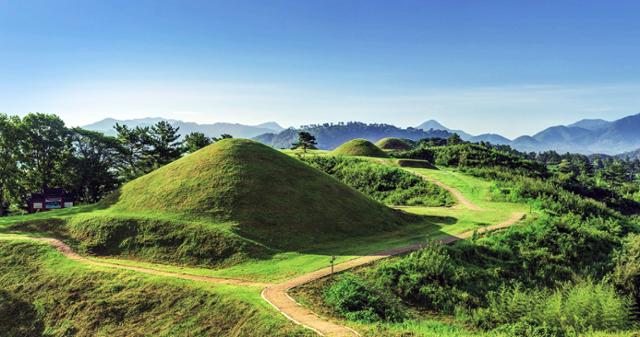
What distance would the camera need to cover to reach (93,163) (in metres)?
56.6

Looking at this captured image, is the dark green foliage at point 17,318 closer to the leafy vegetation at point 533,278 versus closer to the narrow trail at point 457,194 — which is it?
the leafy vegetation at point 533,278

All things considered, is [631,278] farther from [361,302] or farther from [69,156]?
[69,156]

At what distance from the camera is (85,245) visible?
2584 centimetres

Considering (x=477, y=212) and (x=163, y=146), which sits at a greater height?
(x=163, y=146)

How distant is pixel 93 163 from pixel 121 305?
4737cm

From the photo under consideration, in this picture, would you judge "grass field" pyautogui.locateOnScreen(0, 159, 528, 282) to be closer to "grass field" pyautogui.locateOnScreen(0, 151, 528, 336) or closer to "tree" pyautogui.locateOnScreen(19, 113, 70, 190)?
"grass field" pyautogui.locateOnScreen(0, 151, 528, 336)

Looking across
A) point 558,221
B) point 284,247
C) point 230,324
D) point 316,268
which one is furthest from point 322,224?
point 558,221

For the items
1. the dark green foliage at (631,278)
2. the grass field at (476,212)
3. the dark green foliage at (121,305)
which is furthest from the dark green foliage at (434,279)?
the grass field at (476,212)

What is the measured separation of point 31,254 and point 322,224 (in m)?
19.9

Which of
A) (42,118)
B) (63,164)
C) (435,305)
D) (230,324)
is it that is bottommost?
(435,305)

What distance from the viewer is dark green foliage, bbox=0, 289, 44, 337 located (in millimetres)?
17797

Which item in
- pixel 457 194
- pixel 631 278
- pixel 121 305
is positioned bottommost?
pixel 631 278

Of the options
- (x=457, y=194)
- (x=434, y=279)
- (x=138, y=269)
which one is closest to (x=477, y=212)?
(x=457, y=194)

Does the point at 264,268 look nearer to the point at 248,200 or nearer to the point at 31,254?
the point at 248,200
